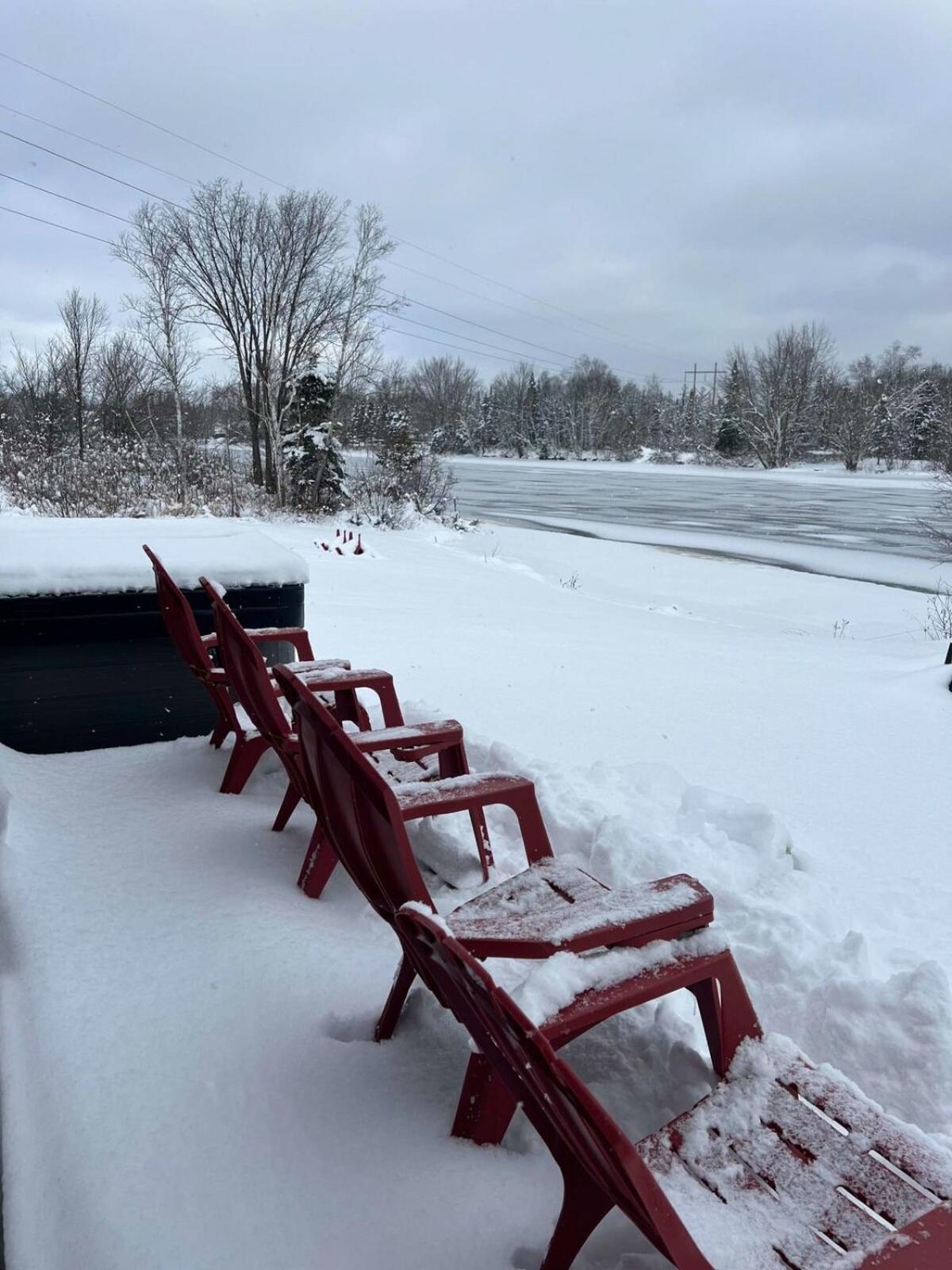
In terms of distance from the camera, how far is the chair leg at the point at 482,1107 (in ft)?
5.62

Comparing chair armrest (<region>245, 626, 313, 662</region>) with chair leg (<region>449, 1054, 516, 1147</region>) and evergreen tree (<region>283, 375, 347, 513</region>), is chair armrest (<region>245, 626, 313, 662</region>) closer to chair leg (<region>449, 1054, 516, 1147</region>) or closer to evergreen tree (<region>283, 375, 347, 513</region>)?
chair leg (<region>449, 1054, 516, 1147</region>)

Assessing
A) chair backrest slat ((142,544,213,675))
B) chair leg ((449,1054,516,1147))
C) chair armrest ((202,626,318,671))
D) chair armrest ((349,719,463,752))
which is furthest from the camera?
chair armrest ((202,626,318,671))

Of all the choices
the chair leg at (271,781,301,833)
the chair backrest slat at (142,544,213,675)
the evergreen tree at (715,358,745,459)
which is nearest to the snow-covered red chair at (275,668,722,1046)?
the chair leg at (271,781,301,833)

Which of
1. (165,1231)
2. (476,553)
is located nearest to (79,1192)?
(165,1231)

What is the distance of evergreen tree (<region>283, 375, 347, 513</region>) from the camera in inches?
777

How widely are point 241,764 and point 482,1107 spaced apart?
2.12 metres

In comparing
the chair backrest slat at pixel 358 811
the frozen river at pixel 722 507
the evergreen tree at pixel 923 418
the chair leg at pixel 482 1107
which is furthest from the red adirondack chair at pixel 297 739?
the evergreen tree at pixel 923 418

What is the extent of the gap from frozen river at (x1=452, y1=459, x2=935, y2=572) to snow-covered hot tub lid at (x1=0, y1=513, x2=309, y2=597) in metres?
11.5

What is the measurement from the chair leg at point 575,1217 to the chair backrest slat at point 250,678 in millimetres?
1711

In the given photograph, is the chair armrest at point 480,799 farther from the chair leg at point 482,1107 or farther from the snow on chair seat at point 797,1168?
the snow on chair seat at point 797,1168

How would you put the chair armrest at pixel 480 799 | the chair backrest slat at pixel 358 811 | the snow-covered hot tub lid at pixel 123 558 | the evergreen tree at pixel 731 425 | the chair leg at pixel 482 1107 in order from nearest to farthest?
1. the chair backrest slat at pixel 358 811
2. the chair leg at pixel 482 1107
3. the chair armrest at pixel 480 799
4. the snow-covered hot tub lid at pixel 123 558
5. the evergreen tree at pixel 731 425

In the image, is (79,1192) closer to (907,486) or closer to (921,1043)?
(921,1043)

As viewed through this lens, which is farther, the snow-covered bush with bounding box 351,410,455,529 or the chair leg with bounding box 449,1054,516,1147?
the snow-covered bush with bounding box 351,410,455,529

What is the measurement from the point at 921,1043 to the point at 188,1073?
1744 millimetres
